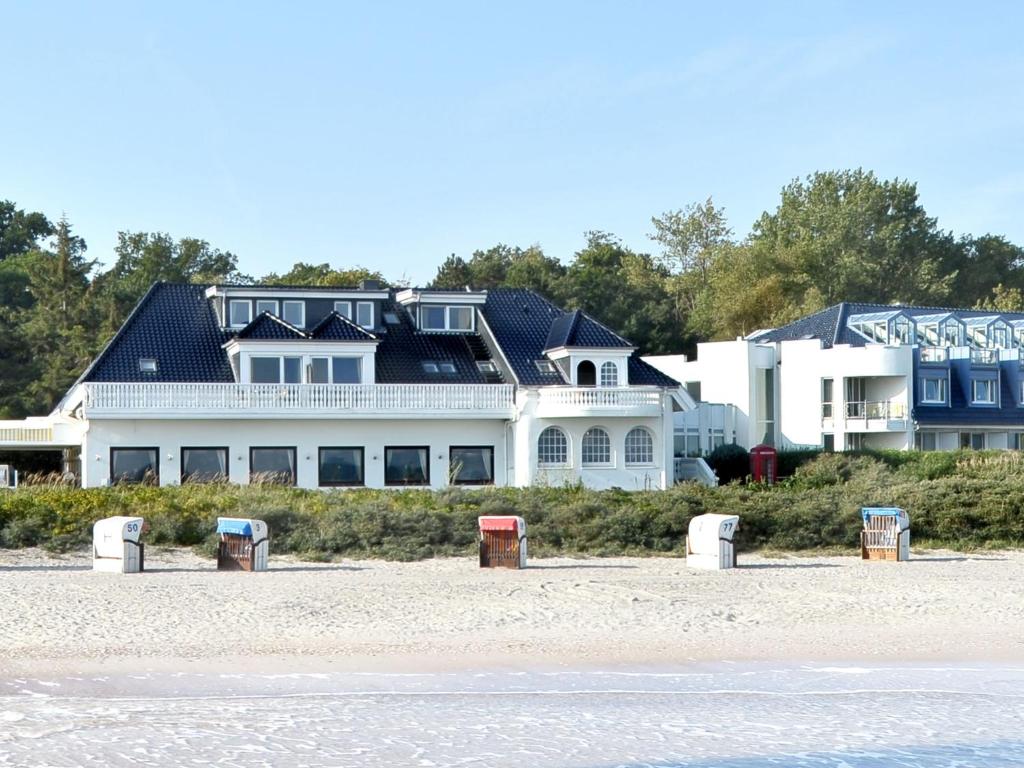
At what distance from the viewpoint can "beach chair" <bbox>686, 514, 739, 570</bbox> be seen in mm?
25969

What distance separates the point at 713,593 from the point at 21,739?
12.0 m

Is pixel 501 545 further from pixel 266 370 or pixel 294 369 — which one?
pixel 294 369

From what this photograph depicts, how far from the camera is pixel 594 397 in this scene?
157 feet

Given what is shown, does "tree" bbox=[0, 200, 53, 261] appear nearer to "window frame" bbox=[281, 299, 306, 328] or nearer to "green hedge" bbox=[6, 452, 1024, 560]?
"window frame" bbox=[281, 299, 306, 328]

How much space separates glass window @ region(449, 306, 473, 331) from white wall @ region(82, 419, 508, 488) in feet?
15.6

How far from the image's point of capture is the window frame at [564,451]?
48031mm

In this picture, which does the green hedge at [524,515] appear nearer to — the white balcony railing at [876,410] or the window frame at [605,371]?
the window frame at [605,371]

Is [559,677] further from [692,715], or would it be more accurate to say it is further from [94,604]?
[94,604]

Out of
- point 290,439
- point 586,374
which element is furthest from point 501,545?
point 586,374

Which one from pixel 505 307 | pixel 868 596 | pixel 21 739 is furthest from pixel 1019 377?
pixel 21 739

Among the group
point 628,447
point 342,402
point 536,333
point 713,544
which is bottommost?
point 713,544

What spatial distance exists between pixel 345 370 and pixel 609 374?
8.48m

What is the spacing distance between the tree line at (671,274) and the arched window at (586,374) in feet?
95.8

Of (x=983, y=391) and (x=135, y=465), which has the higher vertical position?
(x=983, y=391)
